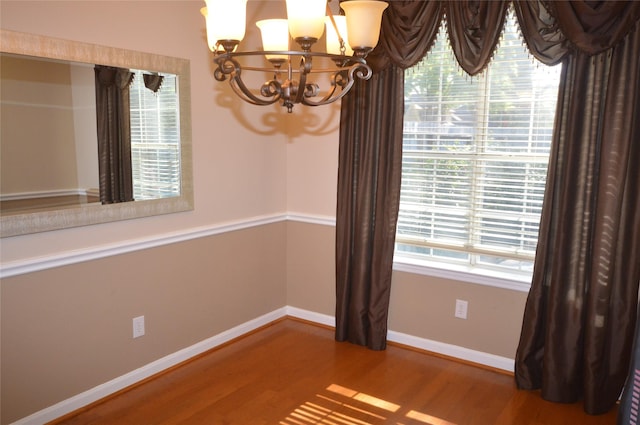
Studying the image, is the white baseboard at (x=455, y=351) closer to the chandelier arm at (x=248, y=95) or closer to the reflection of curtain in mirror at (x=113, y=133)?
the reflection of curtain in mirror at (x=113, y=133)

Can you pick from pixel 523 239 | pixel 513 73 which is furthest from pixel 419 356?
pixel 513 73

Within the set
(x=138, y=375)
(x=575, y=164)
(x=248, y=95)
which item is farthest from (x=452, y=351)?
(x=248, y=95)

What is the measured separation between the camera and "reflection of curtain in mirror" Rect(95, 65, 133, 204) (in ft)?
8.91

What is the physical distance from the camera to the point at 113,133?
2.79m

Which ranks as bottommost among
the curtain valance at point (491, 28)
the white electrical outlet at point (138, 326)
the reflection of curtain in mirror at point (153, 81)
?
the white electrical outlet at point (138, 326)

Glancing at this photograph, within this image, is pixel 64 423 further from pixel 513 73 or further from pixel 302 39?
pixel 513 73

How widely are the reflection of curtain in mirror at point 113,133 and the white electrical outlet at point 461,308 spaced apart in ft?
7.02

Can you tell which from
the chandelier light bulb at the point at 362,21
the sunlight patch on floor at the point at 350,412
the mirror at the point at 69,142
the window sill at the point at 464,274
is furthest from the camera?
the window sill at the point at 464,274

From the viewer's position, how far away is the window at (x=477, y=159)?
3047 mm

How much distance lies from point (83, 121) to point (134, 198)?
509 millimetres

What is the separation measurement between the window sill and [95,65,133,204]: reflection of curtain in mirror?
1838 millimetres

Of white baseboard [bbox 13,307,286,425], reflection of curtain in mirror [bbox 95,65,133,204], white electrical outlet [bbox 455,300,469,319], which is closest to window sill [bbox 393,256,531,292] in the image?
white electrical outlet [bbox 455,300,469,319]

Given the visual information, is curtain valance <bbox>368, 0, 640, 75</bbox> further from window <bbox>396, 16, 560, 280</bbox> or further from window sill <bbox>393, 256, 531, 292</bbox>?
window sill <bbox>393, 256, 531, 292</bbox>

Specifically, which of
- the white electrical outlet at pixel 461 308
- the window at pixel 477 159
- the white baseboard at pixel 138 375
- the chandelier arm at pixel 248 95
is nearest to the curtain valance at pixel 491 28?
the window at pixel 477 159
